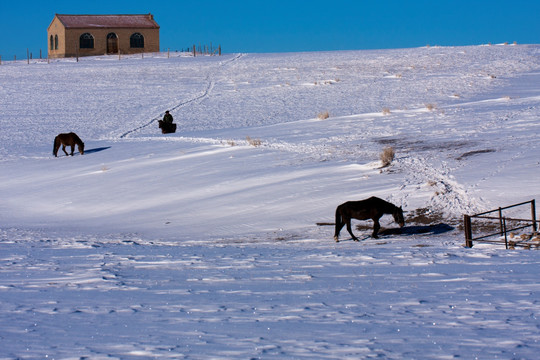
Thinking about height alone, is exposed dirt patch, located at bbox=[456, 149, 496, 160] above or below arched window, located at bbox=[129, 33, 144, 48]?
below

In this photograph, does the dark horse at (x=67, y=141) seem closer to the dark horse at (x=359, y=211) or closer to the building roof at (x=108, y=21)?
the dark horse at (x=359, y=211)

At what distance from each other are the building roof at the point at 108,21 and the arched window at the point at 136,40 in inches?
43.4

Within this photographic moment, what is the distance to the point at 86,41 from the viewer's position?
74.8 meters

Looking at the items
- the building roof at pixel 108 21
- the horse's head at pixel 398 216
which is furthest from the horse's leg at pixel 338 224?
the building roof at pixel 108 21

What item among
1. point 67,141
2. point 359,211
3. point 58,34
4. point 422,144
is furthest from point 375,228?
point 58,34

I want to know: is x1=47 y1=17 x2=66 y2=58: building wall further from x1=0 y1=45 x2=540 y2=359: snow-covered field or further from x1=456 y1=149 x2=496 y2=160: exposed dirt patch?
x1=456 y1=149 x2=496 y2=160: exposed dirt patch

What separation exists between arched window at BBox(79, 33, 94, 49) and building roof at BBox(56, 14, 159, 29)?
108 centimetres

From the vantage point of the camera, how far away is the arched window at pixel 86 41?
7438 cm

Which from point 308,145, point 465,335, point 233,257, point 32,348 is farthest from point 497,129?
point 32,348

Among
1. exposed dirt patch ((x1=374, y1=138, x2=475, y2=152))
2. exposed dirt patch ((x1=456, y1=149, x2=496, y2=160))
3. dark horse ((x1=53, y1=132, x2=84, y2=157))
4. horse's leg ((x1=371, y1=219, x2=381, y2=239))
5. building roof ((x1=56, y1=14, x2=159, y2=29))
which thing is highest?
building roof ((x1=56, y1=14, x2=159, y2=29))

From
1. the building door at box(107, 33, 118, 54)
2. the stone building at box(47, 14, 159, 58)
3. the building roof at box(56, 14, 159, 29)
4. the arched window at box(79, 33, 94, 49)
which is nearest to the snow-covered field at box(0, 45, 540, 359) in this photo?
the stone building at box(47, 14, 159, 58)

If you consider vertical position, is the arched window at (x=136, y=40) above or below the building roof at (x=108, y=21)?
below

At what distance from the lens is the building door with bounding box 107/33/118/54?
75.2 metres

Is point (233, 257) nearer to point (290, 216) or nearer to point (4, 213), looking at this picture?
point (290, 216)
